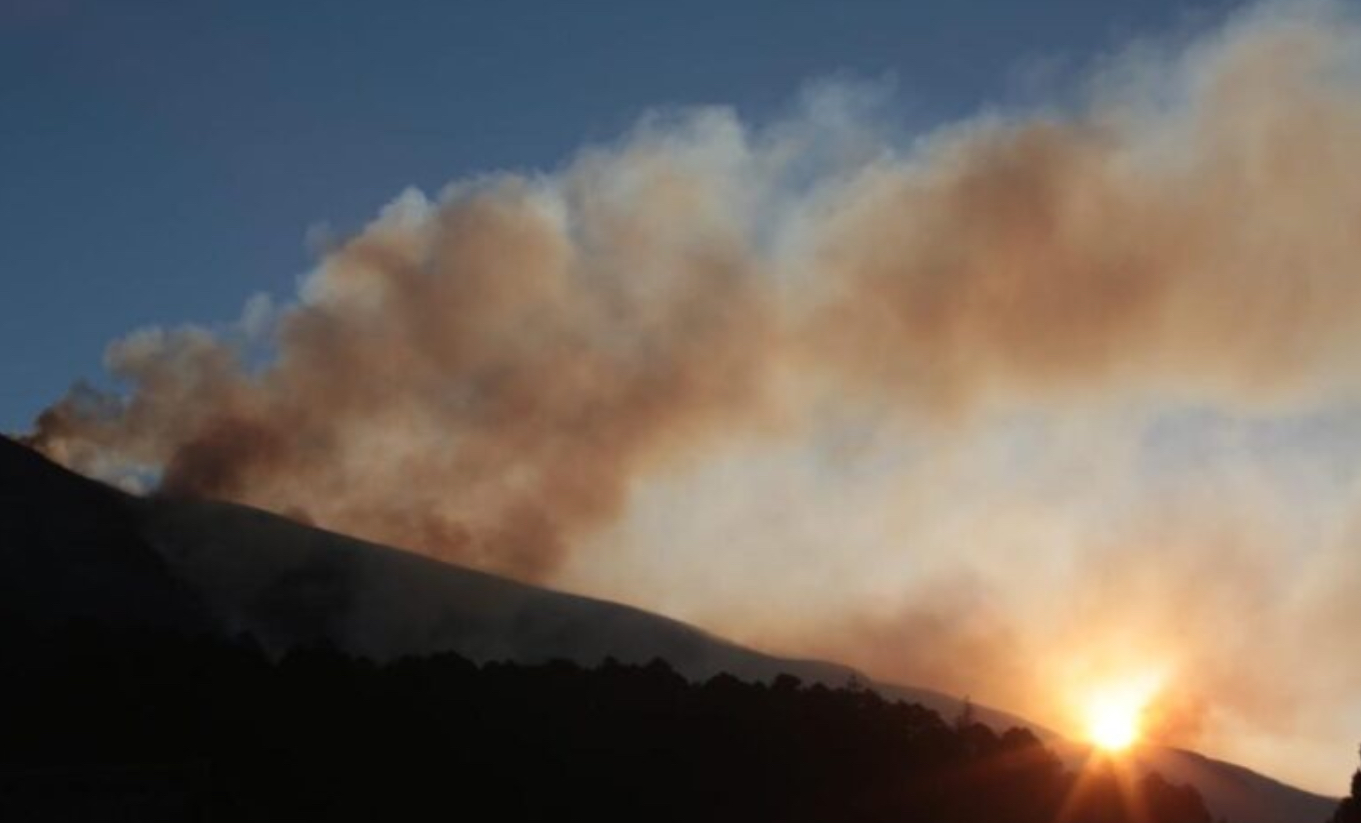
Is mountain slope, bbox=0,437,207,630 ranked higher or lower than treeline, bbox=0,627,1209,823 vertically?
higher

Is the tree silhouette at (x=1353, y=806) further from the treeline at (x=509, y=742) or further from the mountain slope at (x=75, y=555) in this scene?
the mountain slope at (x=75, y=555)

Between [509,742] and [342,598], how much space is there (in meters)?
85.6

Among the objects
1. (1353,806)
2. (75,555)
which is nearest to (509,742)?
(1353,806)

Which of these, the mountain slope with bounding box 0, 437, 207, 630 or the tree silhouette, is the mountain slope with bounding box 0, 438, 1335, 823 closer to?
the mountain slope with bounding box 0, 437, 207, 630

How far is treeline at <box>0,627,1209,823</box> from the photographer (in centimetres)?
8238

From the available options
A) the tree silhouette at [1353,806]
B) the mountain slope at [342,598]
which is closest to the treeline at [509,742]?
the tree silhouette at [1353,806]

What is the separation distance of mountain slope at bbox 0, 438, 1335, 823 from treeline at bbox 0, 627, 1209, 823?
5820cm

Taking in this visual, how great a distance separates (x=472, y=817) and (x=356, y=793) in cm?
562

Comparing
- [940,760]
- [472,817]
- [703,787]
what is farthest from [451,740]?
[940,760]

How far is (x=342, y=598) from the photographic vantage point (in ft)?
554

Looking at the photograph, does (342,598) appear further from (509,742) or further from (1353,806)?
(1353,806)

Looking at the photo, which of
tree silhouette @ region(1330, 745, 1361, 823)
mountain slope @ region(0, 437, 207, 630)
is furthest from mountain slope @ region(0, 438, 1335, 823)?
tree silhouette @ region(1330, 745, 1361, 823)

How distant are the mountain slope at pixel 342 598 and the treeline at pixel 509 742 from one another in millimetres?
58200

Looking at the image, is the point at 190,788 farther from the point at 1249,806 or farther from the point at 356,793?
the point at 1249,806
